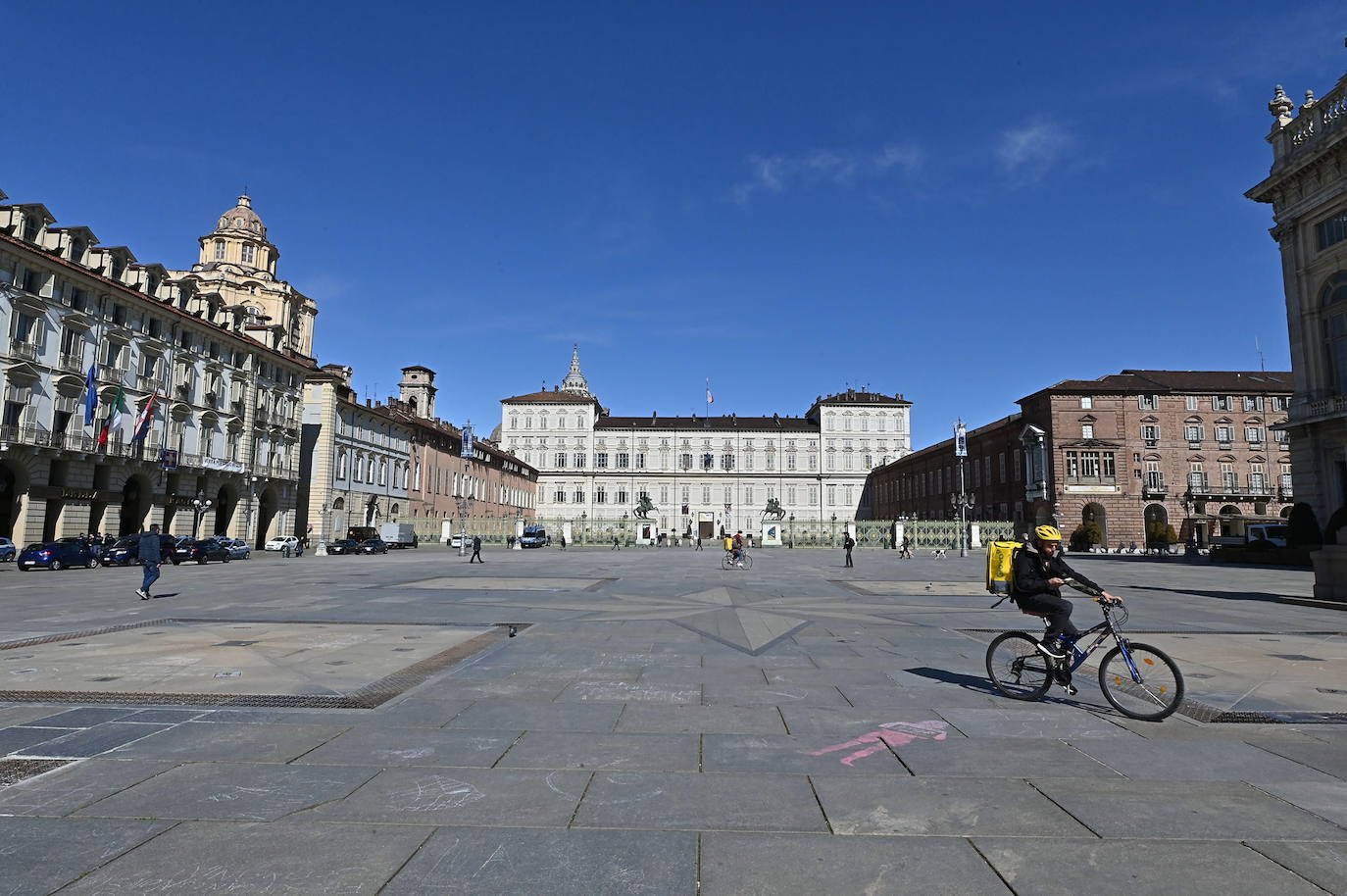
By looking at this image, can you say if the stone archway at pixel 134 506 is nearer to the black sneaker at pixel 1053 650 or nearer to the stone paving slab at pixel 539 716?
the stone paving slab at pixel 539 716

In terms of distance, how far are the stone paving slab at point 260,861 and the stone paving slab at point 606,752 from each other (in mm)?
1331

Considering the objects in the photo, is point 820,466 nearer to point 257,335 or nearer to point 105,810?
point 257,335

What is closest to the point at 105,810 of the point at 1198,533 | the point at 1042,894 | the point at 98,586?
the point at 1042,894

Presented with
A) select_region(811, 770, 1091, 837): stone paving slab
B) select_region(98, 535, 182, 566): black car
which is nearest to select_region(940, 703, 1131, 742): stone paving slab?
select_region(811, 770, 1091, 837): stone paving slab

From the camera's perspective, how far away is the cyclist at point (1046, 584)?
6.78 m

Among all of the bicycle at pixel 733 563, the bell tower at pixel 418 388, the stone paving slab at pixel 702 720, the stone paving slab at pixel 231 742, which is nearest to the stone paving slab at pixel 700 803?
the stone paving slab at pixel 702 720

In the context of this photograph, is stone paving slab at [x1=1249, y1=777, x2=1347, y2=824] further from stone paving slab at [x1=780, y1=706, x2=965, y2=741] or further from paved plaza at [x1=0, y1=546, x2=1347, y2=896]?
stone paving slab at [x1=780, y1=706, x2=965, y2=741]

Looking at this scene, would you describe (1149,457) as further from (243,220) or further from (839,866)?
(243,220)

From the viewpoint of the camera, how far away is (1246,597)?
1934 centimetres

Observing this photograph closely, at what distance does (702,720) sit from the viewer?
623cm

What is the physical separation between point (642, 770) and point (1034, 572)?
4.29m

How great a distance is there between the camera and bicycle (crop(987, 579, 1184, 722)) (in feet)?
21.0

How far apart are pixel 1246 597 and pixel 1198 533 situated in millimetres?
48885

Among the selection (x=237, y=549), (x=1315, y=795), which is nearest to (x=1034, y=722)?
(x=1315, y=795)
